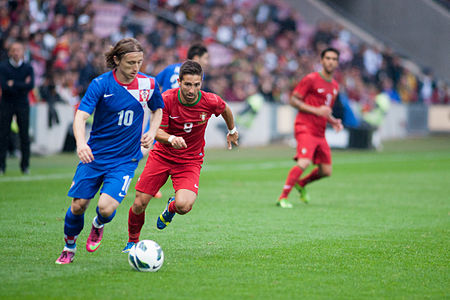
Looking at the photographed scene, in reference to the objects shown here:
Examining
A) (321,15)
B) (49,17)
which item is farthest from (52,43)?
(321,15)

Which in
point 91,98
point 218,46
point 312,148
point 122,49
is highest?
point 218,46

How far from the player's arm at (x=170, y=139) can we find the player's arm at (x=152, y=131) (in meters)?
0.18

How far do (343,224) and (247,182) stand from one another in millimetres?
4958

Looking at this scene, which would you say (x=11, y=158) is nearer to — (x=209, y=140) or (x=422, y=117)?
(x=209, y=140)

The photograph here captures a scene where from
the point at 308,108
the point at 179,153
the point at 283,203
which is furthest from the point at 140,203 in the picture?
the point at 308,108

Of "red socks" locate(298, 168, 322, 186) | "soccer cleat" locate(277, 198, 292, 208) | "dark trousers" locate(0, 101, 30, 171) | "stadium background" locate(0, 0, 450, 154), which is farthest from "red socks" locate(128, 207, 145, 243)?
"stadium background" locate(0, 0, 450, 154)

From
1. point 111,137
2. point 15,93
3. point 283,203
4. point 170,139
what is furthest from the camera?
point 15,93

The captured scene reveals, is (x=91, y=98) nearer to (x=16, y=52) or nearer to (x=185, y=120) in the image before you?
(x=185, y=120)

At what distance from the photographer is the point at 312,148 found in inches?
416

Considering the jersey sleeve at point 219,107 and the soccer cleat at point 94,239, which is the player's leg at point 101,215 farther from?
the jersey sleeve at point 219,107

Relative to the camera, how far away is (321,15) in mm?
35562

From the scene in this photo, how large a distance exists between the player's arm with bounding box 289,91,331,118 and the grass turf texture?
4.58ft

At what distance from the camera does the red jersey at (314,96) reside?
1067 centimetres

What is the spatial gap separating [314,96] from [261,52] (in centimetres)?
1760
